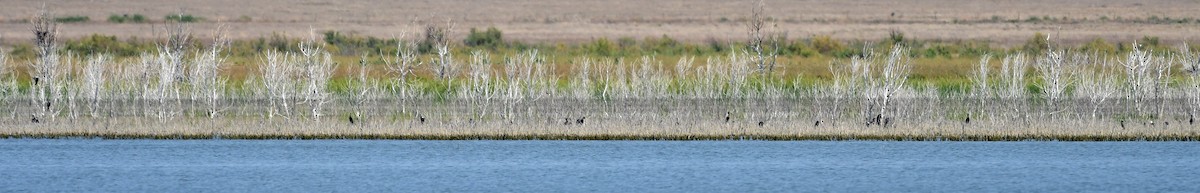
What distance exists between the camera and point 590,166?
2648 cm

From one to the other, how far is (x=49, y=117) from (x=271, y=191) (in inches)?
494

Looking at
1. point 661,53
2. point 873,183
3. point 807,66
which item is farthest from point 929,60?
point 873,183

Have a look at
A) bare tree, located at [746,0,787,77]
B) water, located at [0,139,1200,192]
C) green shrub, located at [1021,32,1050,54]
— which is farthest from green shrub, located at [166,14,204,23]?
water, located at [0,139,1200,192]

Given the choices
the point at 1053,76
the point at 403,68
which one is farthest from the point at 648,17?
the point at 1053,76

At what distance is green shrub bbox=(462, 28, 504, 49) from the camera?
80537 millimetres

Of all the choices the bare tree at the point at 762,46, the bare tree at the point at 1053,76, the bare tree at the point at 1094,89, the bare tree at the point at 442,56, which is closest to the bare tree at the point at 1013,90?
the bare tree at the point at 1053,76

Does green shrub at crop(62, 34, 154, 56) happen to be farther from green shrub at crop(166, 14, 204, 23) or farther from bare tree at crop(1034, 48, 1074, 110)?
bare tree at crop(1034, 48, 1074, 110)

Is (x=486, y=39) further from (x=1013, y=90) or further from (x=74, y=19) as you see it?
(x=1013, y=90)

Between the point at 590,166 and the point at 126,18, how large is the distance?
6755cm

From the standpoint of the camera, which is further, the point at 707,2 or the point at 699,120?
the point at 707,2

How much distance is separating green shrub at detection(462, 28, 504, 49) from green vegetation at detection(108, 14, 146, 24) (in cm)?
1762

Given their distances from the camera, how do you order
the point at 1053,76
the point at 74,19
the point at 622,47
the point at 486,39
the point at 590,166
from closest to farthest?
1. the point at 590,166
2. the point at 1053,76
3. the point at 622,47
4. the point at 486,39
5. the point at 74,19

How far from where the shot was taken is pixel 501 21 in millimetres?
90062

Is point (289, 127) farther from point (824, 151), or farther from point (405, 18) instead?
point (405, 18)
